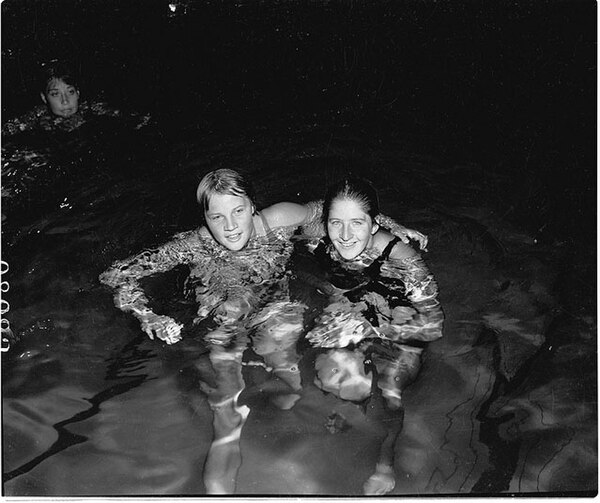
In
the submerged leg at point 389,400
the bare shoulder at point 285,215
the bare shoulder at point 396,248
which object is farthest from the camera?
the bare shoulder at point 285,215

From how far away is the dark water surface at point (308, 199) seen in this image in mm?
2467

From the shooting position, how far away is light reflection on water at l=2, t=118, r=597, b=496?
239 centimetres

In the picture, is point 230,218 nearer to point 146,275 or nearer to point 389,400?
point 146,275

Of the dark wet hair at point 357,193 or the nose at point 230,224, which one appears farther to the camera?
the nose at point 230,224

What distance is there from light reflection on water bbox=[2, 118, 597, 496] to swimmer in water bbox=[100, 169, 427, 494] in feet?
0.23

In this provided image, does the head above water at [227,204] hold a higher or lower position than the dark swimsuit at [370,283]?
higher

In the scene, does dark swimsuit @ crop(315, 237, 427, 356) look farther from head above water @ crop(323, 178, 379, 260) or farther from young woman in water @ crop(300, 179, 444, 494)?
head above water @ crop(323, 178, 379, 260)

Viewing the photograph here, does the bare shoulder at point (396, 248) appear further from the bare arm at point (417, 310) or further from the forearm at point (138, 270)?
the forearm at point (138, 270)

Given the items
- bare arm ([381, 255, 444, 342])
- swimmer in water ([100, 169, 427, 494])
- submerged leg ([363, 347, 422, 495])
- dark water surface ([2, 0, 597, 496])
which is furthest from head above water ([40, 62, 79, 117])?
submerged leg ([363, 347, 422, 495])

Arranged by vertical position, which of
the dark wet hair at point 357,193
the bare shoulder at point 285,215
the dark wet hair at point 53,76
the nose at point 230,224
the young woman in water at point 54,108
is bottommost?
the bare shoulder at point 285,215

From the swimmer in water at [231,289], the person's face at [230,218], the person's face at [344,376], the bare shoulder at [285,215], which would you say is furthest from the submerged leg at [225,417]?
the bare shoulder at [285,215]

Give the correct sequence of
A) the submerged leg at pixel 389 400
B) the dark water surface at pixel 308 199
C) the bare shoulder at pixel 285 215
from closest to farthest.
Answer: the submerged leg at pixel 389 400, the dark water surface at pixel 308 199, the bare shoulder at pixel 285 215

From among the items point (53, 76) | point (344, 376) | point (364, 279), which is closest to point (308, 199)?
point (364, 279)

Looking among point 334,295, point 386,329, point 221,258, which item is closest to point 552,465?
point 386,329
